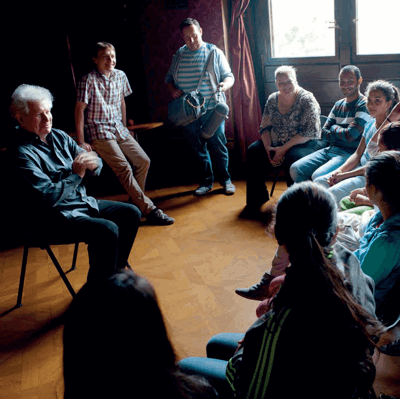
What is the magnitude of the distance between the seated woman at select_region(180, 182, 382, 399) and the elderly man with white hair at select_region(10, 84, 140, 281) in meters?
1.60

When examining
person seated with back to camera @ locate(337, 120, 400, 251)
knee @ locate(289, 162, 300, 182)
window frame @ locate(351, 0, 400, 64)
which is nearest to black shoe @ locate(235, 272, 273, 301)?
person seated with back to camera @ locate(337, 120, 400, 251)

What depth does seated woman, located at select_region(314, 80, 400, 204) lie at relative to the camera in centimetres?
290

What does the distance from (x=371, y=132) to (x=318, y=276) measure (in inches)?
83.2

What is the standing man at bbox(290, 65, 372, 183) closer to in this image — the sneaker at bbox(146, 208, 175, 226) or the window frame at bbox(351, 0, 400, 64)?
the window frame at bbox(351, 0, 400, 64)

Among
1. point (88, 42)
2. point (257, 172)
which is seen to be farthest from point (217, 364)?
point (88, 42)

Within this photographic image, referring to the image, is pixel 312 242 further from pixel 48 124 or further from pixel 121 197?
pixel 121 197

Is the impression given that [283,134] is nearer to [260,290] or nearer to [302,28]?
[302,28]

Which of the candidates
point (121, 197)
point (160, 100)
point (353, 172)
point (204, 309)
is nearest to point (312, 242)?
point (204, 309)

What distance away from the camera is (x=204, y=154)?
462 centimetres

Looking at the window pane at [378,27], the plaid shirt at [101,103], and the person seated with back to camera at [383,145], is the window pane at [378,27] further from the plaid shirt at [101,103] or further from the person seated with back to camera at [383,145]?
the plaid shirt at [101,103]

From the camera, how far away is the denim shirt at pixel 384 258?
1.72m

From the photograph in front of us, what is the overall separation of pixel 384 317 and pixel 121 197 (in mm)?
3560

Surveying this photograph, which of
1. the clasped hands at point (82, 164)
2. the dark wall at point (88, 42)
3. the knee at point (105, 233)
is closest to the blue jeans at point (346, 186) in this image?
the knee at point (105, 233)

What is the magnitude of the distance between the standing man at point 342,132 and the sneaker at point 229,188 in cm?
97
